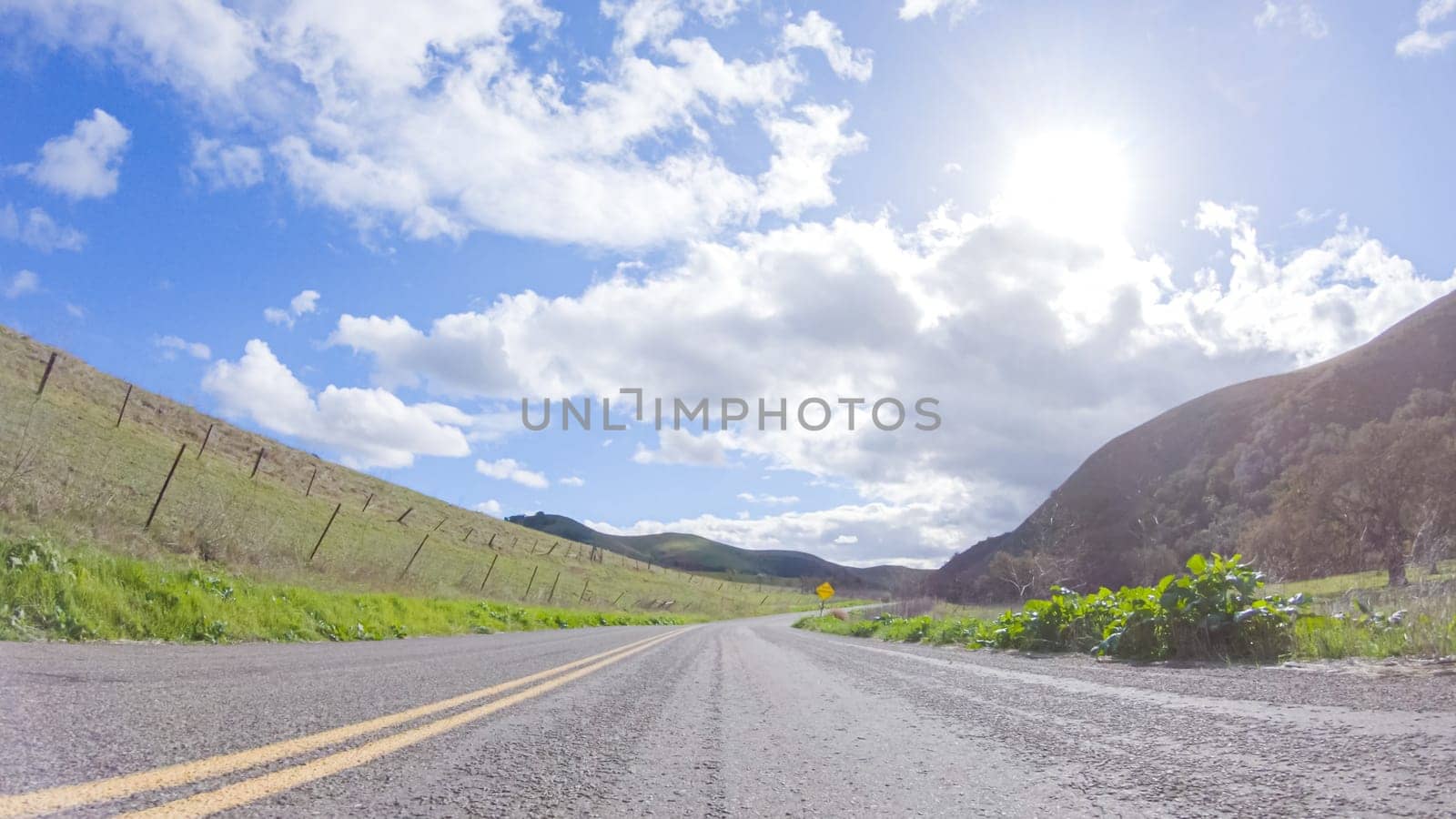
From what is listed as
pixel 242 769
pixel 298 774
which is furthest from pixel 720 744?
pixel 242 769

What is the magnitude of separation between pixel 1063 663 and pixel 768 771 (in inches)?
227

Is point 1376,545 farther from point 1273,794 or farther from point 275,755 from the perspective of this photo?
point 275,755

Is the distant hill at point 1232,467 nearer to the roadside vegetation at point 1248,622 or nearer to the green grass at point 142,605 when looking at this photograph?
the roadside vegetation at point 1248,622

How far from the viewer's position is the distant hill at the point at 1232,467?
143ft

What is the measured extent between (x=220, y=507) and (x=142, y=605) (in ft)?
57.3

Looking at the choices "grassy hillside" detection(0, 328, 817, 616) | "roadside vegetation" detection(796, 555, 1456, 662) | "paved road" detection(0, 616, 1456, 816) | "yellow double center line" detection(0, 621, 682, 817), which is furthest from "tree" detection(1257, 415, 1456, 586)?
"grassy hillside" detection(0, 328, 817, 616)

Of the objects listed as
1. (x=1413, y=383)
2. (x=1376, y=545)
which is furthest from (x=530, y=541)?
(x=1413, y=383)

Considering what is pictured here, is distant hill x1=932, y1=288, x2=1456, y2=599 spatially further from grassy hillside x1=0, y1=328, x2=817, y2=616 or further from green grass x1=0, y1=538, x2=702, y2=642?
green grass x1=0, y1=538, x2=702, y2=642

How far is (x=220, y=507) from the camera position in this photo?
23.6 m

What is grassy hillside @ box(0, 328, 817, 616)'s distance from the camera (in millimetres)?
15859

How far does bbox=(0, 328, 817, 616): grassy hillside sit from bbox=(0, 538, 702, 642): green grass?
364 cm

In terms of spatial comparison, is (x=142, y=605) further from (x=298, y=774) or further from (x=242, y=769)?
(x=298, y=774)

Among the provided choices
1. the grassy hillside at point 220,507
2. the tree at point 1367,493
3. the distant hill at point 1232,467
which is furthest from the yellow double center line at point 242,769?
the distant hill at point 1232,467

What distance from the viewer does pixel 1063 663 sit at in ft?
24.1
